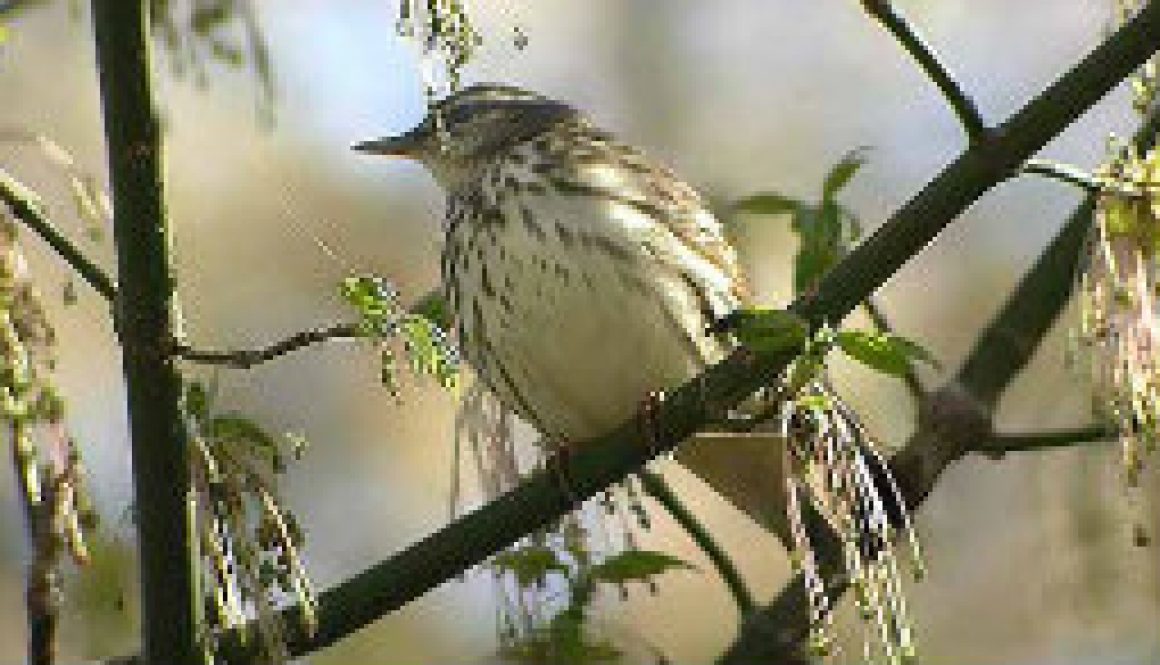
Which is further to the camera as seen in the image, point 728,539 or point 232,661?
point 728,539

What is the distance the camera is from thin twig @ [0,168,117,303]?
3025 millimetres

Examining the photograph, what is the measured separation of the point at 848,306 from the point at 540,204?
1710 millimetres

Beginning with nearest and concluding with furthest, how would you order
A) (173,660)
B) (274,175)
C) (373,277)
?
(373,277), (173,660), (274,175)

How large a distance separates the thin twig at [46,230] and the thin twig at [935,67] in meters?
0.84

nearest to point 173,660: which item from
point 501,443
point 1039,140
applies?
point 501,443

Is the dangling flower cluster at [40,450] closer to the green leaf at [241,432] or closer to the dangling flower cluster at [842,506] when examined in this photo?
the green leaf at [241,432]

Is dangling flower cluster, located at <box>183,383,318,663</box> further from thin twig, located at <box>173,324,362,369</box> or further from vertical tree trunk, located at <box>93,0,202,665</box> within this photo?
thin twig, located at <box>173,324,362,369</box>

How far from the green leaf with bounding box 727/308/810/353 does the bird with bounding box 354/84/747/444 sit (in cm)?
138

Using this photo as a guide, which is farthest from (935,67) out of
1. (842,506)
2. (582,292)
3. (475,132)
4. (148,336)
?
(475,132)

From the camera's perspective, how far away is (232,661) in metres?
3.08

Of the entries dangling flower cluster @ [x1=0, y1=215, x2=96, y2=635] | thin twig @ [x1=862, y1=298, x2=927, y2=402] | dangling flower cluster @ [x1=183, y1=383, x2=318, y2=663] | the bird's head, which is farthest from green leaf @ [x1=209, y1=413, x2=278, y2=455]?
the bird's head

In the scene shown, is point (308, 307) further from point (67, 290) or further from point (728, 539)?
point (67, 290)

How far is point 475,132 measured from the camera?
199 inches

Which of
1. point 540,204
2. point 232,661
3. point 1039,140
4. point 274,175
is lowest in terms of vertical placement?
point 232,661
